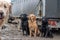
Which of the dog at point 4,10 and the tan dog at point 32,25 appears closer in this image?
the dog at point 4,10

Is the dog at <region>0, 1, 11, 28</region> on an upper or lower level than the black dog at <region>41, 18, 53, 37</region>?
upper

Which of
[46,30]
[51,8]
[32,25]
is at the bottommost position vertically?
[46,30]

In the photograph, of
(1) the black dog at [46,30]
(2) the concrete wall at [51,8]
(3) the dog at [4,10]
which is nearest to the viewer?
(3) the dog at [4,10]

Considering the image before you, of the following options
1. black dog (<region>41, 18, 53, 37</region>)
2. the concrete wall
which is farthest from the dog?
black dog (<region>41, 18, 53, 37</region>)

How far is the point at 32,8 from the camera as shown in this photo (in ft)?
38.8

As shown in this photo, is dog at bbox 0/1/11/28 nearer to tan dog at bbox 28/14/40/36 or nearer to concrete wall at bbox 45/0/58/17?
concrete wall at bbox 45/0/58/17

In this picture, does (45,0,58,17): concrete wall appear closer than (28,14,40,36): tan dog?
Yes

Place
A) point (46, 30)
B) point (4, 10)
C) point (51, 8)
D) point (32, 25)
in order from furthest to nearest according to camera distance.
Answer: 1. point (32, 25)
2. point (46, 30)
3. point (51, 8)
4. point (4, 10)

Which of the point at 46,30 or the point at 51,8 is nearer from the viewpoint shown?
the point at 51,8

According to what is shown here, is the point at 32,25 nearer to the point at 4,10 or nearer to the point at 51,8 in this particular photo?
the point at 51,8

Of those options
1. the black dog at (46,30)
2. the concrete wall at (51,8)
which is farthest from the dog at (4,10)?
the black dog at (46,30)

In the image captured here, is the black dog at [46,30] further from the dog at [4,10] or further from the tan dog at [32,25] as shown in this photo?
the dog at [4,10]

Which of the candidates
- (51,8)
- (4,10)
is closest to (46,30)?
(51,8)

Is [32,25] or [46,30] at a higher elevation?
[32,25]
